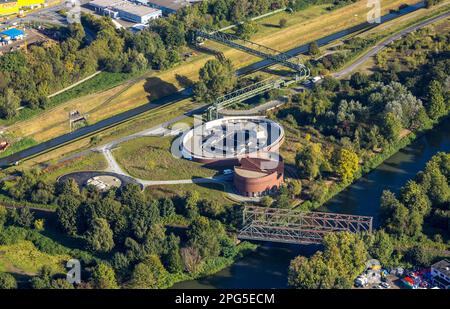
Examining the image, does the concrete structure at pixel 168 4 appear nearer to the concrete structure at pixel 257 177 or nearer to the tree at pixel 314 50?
the tree at pixel 314 50

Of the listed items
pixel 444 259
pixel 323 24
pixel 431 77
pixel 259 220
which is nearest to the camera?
pixel 444 259


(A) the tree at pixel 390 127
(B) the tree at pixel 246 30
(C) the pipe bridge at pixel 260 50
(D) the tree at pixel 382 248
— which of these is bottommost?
(D) the tree at pixel 382 248

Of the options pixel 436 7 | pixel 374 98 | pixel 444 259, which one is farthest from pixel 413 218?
pixel 436 7

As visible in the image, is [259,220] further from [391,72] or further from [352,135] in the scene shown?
[391,72]

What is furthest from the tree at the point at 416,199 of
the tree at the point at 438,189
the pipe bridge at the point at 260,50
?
the pipe bridge at the point at 260,50

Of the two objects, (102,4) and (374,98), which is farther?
(102,4)

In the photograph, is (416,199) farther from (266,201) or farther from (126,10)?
(126,10)

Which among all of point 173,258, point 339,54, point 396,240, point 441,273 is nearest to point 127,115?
point 339,54
